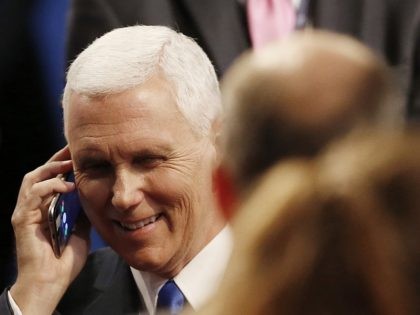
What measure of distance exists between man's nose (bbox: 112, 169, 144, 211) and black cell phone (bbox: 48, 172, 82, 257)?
0.57 ft

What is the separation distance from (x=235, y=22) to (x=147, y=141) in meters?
0.69

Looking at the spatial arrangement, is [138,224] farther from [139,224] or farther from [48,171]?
[48,171]

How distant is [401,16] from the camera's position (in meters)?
2.60

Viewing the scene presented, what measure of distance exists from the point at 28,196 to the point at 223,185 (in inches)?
38.8

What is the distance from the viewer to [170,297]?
209 centimetres

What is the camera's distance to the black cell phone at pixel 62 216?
217 centimetres

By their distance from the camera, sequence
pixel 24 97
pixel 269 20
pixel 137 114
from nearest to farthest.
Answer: pixel 137 114
pixel 269 20
pixel 24 97

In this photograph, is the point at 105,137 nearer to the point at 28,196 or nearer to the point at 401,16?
the point at 28,196

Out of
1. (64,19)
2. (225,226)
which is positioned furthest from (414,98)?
(64,19)

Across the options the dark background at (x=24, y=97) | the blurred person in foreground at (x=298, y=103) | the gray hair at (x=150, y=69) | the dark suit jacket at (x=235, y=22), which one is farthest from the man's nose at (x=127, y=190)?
the dark background at (x=24, y=97)

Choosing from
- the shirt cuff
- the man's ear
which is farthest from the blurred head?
the man's ear

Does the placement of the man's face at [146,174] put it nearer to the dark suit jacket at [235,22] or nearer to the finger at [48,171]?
the finger at [48,171]

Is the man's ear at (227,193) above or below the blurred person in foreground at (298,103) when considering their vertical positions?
below

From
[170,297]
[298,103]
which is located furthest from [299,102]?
[170,297]
